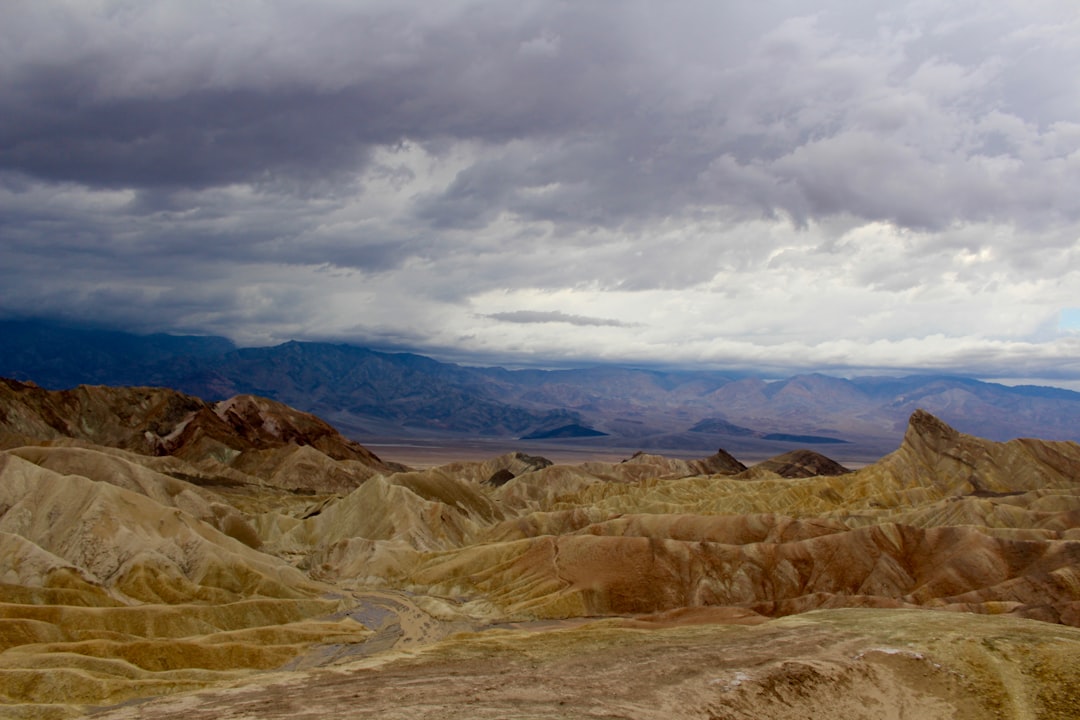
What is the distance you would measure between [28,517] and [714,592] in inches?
3722

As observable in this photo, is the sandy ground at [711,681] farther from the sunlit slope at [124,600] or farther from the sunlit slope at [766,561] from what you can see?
the sunlit slope at [766,561]

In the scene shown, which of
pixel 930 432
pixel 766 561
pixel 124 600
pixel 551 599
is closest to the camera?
pixel 124 600

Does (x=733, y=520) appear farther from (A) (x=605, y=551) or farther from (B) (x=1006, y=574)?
(B) (x=1006, y=574)

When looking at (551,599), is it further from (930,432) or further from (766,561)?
(930,432)

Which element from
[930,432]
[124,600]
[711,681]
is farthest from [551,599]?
[930,432]

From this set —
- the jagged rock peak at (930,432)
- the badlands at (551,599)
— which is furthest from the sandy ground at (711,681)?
the jagged rock peak at (930,432)

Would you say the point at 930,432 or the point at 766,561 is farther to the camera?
the point at 930,432

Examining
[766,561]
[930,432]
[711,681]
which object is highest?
[930,432]

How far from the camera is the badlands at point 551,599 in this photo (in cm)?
Result: 4775

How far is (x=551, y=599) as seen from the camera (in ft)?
341

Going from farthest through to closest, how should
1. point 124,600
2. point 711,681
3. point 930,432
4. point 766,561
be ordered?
point 930,432, point 766,561, point 124,600, point 711,681

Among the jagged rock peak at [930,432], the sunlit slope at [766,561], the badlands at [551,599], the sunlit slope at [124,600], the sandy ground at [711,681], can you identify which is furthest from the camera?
the jagged rock peak at [930,432]

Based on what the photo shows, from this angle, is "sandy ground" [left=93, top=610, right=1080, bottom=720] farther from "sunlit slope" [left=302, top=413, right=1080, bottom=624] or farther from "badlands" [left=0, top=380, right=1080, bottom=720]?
"sunlit slope" [left=302, top=413, right=1080, bottom=624]

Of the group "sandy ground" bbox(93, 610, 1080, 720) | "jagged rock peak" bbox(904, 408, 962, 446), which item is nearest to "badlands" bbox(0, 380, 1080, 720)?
"sandy ground" bbox(93, 610, 1080, 720)
